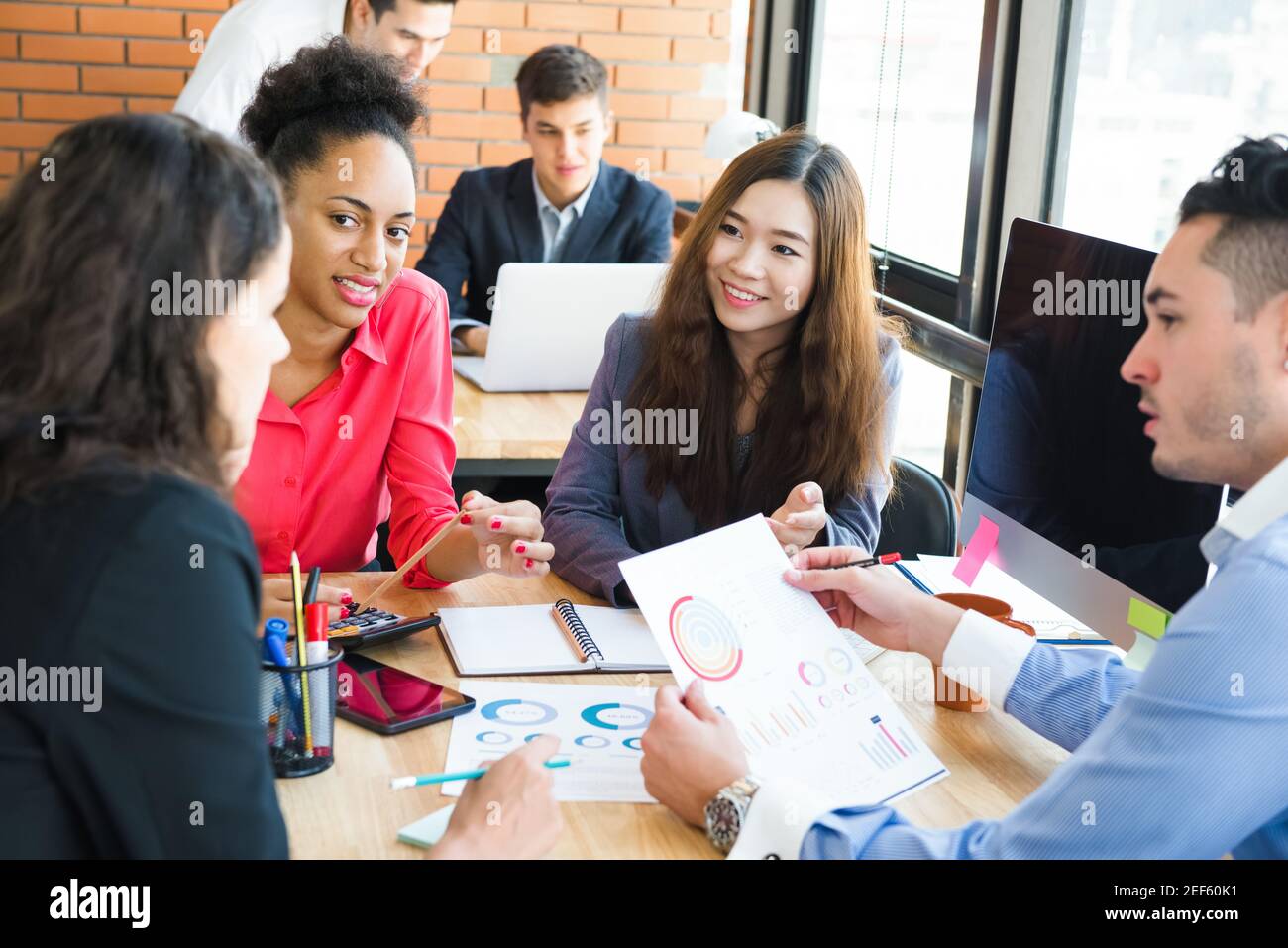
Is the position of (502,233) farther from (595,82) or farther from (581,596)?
(581,596)

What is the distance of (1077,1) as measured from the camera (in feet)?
8.74

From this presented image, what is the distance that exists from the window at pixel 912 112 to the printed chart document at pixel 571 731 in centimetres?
206

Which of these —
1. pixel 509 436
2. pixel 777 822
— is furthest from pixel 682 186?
pixel 777 822

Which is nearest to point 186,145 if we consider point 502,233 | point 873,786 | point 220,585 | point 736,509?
point 220,585

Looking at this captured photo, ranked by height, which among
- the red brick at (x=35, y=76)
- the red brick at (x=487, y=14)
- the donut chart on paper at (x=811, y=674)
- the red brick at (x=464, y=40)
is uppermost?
the red brick at (x=487, y=14)

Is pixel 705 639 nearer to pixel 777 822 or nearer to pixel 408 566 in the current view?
pixel 777 822

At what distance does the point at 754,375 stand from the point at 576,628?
69cm

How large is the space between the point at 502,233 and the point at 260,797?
3.10 meters

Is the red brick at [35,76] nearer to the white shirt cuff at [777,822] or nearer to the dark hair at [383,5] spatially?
the dark hair at [383,5]

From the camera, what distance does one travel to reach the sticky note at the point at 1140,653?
1437 millimetres

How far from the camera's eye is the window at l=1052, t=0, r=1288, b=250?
2328mm

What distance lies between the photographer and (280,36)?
327 centimetres

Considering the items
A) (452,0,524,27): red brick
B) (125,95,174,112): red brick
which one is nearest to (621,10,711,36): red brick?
(452,0,524,27): red brick

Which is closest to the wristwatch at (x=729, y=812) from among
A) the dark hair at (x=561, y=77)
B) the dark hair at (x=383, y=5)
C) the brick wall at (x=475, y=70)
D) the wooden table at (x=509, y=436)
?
the wooden table at (x=509, y=436)
